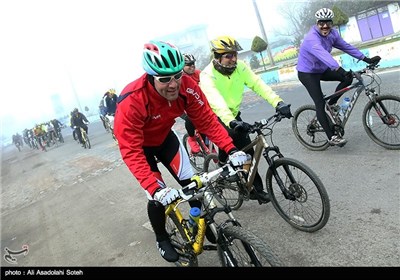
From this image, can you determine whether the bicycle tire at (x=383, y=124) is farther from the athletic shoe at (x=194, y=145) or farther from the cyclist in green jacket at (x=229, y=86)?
the athletic shoe at (x=194, y=145)

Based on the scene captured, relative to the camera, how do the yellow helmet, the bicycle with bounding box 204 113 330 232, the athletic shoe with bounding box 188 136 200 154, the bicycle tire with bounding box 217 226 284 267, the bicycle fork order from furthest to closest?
1. the athletic shoe with bounding box 188 136 200 154
2. the yellow helmet
3. the bicycle fork
4. the bicycle with bounding box 204 113 330 232
5. the bicycle tire with bounding box 217 226 284 267

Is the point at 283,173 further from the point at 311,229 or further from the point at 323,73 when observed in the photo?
the point at 323,73

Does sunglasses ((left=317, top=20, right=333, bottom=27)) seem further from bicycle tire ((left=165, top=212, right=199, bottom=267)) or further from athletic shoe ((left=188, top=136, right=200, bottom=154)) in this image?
bicycle tire ((left=165, top=212, right=199, bottom=267))

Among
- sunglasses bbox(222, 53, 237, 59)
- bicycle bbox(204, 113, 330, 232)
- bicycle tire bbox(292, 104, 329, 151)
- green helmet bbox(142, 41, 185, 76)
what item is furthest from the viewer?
bicycle tire bbox(292, 104, 329, 151)

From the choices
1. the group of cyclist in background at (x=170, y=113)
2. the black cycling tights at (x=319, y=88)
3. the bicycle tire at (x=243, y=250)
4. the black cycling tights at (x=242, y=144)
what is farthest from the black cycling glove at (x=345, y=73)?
the bicycle tire at (x=243, y=250)

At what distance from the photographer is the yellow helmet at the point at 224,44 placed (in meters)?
3.89

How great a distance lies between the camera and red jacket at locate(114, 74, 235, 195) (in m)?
2.97

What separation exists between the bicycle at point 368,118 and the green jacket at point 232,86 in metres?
1.69

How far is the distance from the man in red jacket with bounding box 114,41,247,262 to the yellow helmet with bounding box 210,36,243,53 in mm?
870

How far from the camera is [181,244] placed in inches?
134

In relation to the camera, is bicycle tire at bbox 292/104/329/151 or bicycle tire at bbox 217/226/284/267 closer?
bicycle tire at bbox 217/226/284/267

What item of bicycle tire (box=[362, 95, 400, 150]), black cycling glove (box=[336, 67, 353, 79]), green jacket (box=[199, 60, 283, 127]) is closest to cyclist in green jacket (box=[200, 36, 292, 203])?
green jacket (box=[199, 60, 283, 127])

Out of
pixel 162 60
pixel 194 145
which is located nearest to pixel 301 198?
pixel 162 60

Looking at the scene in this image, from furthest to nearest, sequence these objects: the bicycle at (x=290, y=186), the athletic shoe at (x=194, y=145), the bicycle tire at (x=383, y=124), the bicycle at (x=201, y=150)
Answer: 1. the athletic shoe at (x=194, y=145)
2. the bicycle at (x=201, y=150)
3. the bicycle tire at (x=383, y=124)
4. the bicycle at (x=290, y=186)
